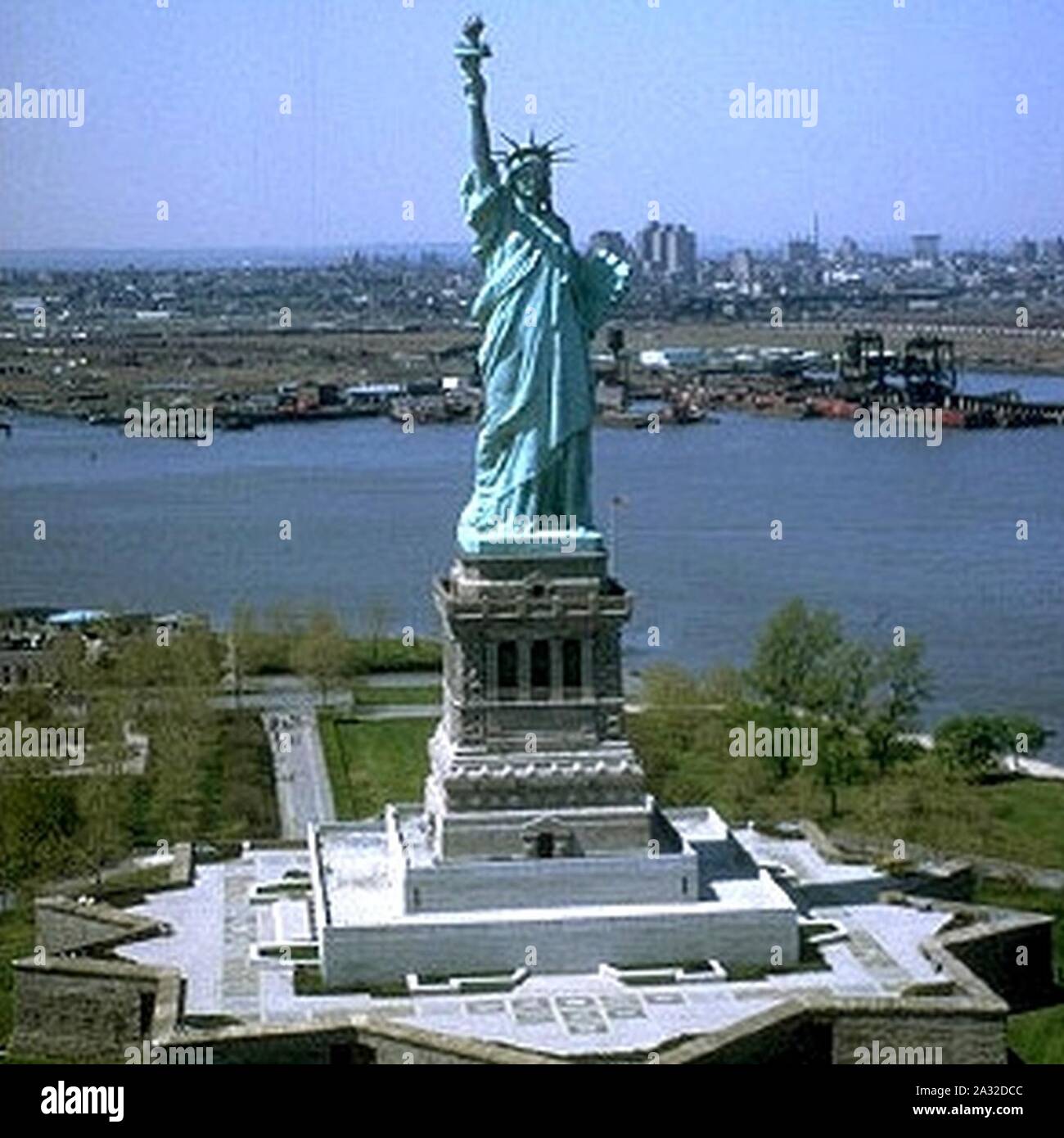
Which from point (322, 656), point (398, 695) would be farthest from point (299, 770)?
point (398, 695)

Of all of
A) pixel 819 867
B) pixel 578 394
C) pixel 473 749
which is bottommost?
pixel 819 867

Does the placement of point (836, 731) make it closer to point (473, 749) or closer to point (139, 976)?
point (473, 749)

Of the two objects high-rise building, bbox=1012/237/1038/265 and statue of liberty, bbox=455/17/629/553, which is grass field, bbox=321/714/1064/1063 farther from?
high-rise building, bbox=1012/237/1038/265

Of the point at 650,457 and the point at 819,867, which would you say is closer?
the point at 819,867

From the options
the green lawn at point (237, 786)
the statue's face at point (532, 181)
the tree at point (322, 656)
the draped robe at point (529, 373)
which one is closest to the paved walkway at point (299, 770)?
the green lawn at point (237, 786)

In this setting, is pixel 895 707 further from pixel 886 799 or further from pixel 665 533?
pixel 665 533
